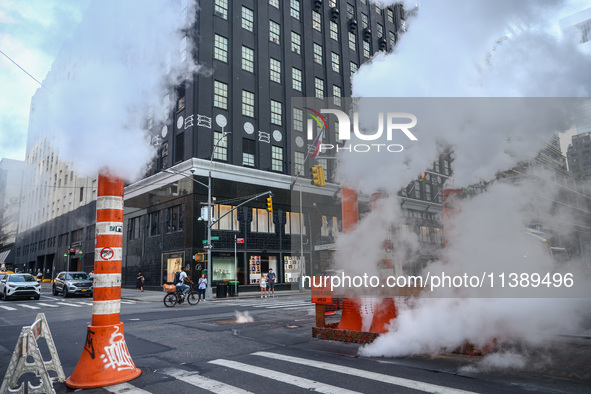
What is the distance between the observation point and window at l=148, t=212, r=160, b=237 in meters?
31.6

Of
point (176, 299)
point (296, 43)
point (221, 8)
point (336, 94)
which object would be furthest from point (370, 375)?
point (336, 94)

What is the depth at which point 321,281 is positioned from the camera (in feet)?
26.0

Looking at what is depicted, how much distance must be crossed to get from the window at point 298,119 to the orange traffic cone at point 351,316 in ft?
91.9

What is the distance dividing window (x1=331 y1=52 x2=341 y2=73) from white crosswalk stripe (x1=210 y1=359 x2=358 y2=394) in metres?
36.1

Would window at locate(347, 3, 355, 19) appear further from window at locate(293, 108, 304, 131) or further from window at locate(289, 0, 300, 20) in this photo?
window at locate(293, 108, 304, 131)

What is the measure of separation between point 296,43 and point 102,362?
115ft

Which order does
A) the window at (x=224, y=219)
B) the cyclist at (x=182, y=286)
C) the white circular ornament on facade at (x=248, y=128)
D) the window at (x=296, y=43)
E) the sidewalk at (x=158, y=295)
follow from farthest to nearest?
the window at (x=296, y=43)
the white circular ornament on facade at (x=248, y=128)
the window at (x=224, y=219)
the sidewalk at (x=158, y=295)
the cyclist at (x=182, y=286)

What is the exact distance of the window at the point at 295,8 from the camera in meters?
36.0

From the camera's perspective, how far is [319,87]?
37.2m

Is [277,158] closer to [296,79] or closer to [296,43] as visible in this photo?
[296,79]

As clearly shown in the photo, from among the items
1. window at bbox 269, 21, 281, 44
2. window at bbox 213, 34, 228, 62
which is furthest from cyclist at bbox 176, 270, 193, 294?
window at bbox 269, 21, 281, 44

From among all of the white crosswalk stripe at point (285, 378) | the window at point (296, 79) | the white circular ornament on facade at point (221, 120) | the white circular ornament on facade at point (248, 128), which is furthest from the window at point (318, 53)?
the white crosswalk stripe at point (285, 378)

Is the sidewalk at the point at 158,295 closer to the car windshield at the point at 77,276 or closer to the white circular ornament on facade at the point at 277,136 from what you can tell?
the car windshield at the point at 77,276

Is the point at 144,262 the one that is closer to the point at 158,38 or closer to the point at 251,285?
the point at 251,285
